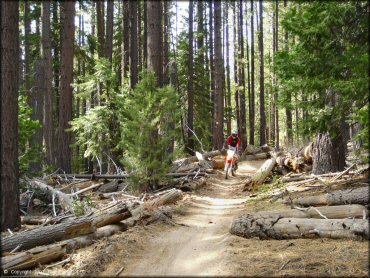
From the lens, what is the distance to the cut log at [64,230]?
5750 millimetres

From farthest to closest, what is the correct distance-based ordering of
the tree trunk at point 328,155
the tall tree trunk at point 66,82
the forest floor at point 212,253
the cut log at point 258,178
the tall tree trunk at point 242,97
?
the tall tree trunk at point 242,97 → the tall tree trunk at point 66,82 → the cut log at point 258,178 → the tree trunk at point 328,155 → the forest floor at point 212,253

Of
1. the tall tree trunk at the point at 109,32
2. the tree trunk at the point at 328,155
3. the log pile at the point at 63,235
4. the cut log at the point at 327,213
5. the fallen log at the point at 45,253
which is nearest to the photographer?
the fallen log at the point at 45,253

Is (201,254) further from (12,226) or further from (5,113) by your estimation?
(5,113)

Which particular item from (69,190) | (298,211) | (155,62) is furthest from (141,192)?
(298,211)

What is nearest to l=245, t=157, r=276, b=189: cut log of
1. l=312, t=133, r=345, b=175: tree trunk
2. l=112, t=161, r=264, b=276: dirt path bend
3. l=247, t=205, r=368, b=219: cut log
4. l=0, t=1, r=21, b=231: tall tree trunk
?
l=112, t=161, r=264, b=276: dirt path bend

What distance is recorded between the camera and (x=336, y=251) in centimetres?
502

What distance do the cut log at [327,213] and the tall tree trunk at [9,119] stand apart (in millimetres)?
5470

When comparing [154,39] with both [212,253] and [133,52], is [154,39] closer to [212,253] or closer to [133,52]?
[133,52]

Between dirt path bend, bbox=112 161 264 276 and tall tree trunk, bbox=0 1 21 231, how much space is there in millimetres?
3571

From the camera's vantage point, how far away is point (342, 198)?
6.71 metres

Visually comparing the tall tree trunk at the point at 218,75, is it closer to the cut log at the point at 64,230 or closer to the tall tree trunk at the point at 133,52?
the tall tree trunk at the point at 133,52

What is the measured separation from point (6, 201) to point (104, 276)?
14.0 ft

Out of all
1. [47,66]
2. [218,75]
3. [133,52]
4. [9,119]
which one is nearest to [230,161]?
[218,75]

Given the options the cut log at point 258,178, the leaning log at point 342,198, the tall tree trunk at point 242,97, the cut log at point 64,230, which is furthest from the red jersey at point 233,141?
the tall tree trunk at point 242,97
